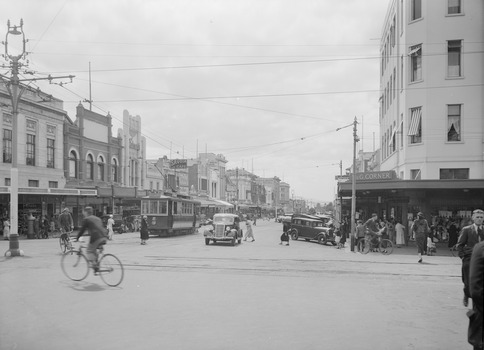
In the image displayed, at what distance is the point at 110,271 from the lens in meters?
10.8

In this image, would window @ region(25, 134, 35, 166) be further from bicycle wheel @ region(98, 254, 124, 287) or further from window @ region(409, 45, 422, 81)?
bicycle wheel @ region(98, 254, 124, 287)

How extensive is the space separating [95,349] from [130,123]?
2119 inches

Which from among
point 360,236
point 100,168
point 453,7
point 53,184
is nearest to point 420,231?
point 360,236

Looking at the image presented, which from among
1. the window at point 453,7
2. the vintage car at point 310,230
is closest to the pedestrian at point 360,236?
the vintage car at point 310,230

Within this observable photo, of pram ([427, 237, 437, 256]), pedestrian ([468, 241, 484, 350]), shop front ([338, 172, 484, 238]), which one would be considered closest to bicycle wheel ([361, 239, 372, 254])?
pram ([427, 237, 437, 256])

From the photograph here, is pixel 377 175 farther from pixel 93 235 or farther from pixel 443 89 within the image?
pixel 93 235

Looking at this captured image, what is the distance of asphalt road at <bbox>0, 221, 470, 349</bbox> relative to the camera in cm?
646

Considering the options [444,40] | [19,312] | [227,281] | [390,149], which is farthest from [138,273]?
[390,149]

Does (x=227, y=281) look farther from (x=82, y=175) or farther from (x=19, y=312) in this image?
(x=82, y=175)

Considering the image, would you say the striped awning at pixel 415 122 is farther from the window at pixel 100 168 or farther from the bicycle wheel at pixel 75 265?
the window at pixel 100 168

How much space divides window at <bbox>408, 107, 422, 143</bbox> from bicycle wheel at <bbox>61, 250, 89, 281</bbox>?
2161cm

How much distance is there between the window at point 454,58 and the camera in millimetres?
26719

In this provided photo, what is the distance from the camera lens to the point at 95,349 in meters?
5.97

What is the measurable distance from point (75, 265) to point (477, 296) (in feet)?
31.8
